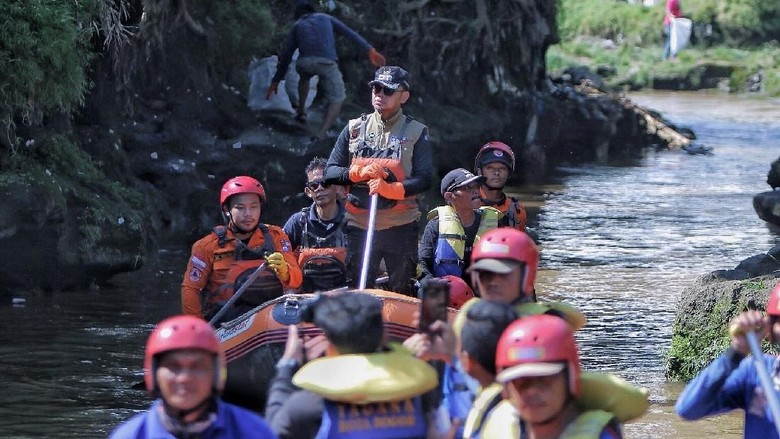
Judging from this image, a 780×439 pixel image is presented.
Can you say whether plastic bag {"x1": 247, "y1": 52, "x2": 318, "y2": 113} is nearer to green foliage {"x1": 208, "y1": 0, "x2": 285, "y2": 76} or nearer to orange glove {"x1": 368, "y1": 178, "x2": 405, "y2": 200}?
green foliage {"x1": 208, "y1": 0, "x2": 285, "y2": 76}

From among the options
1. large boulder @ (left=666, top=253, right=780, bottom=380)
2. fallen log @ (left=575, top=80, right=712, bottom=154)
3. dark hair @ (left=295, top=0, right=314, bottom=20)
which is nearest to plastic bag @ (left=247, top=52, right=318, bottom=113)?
dark hair @ (left=295, top=0, right=314, bottom=20)

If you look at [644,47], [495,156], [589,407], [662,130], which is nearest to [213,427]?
[589,407]

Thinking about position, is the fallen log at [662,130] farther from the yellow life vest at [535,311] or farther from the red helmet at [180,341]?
the red helmet at [180,341]

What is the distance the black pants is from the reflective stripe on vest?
41 cm

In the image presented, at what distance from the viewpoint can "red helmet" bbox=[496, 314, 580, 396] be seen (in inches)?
152

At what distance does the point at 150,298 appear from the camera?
1205 cm

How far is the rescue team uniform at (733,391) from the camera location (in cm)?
461

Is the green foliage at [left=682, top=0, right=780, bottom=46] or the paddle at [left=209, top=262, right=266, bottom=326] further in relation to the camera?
the green foliage at [left=682, top=0, right=780, bottom=46]

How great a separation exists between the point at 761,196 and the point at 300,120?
5.39 meters

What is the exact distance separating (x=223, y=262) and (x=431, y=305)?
3.63 meters

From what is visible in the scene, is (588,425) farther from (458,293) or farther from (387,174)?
(387,174)

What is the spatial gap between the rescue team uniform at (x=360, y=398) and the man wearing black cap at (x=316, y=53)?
1186 cm

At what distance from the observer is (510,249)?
4.92 metres

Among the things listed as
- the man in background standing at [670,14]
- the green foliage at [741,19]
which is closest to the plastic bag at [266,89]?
the man in background standing at [670,14]
